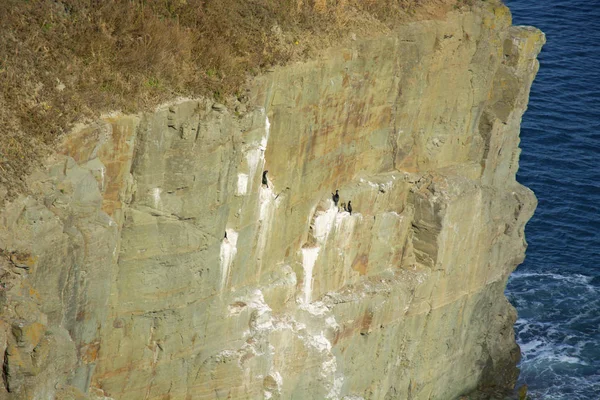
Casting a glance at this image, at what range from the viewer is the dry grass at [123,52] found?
2325 cm

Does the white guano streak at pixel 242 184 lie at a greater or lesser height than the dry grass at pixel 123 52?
lesser

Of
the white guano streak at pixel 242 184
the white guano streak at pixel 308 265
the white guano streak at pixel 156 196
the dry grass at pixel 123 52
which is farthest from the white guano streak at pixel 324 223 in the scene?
the white guano streak at pixel 156 196

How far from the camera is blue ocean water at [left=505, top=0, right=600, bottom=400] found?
42.2 m

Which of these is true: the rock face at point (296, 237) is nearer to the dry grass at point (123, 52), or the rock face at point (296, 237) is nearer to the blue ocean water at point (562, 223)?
the dry grass at point (123, 52)

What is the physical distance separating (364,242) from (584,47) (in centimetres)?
3346

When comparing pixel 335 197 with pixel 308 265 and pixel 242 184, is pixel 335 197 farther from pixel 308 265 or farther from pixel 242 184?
pixel 242 184

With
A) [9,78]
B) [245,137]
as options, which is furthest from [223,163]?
[9,78]

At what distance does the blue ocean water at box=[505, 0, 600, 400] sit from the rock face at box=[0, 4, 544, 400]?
11.3 feet

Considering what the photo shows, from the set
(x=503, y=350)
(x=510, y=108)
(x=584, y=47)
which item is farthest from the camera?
(x=584, y=47)

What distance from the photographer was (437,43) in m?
32.5

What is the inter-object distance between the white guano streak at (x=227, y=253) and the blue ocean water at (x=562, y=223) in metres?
17.2

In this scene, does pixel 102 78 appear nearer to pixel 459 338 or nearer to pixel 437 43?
pixel 437 43

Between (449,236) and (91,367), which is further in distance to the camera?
(449,236)

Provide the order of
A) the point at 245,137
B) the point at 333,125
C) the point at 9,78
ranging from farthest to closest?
the point at 333,125 → the point at 245,137 → the point at 9,78
